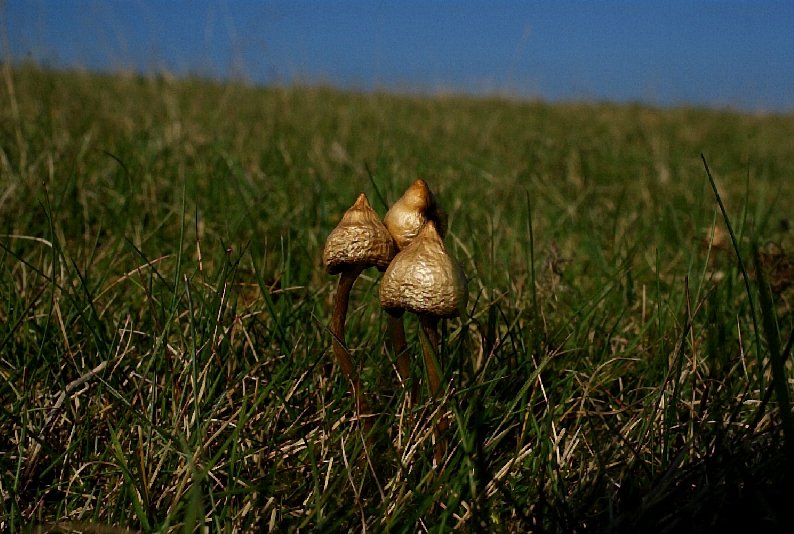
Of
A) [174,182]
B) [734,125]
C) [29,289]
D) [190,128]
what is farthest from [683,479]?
[734,125]

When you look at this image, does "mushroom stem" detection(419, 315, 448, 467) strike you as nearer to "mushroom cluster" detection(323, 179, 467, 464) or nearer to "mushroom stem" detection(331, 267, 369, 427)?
"mushroom cluster" detection(323, 179, 467, 464)

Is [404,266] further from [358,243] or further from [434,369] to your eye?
[434,369]

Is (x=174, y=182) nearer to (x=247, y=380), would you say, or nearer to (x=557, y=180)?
(x=247, y=380)

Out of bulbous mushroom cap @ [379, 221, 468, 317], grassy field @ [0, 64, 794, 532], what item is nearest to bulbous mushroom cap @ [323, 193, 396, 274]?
bulbous mushroom cap @ [379, 221, 468, 317]

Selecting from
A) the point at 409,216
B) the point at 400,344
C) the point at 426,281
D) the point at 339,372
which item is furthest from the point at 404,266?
the point at 339,372

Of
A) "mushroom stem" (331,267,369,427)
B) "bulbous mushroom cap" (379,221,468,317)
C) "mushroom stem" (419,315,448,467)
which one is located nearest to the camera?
"bulbous mushroom cap" (379,221,468,317)

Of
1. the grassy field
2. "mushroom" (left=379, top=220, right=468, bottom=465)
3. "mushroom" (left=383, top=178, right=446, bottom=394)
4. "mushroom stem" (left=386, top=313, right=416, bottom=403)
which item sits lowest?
the grassy field

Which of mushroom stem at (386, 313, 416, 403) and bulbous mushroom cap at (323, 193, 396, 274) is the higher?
bulbous mushroom cap at (323, 193, 396, 274)
